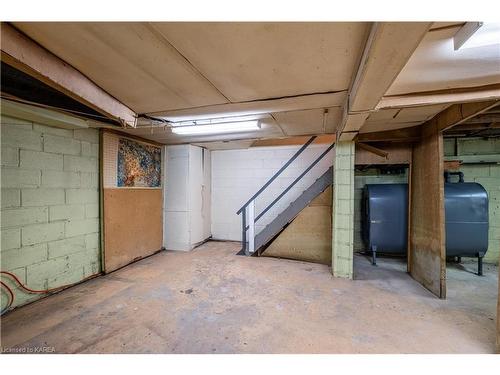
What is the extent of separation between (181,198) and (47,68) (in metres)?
3.25

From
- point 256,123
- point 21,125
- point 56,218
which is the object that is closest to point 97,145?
point 21,125

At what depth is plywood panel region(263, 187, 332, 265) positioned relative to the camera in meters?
3.77

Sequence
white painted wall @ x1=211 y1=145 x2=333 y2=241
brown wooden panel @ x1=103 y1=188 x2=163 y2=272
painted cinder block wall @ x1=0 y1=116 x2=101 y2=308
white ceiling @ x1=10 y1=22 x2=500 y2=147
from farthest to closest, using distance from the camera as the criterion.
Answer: white painted wall @ x1=211 y1=145 x2=333 y2=241 → brown wooden panel @ x1=103 y1=188 x2=163 y2=272 → painted cinder block wall @ x1=0 y1=116 x2=101 y2=308 → white ceiling @ x1=10 y1=22 x2=500 y2=147

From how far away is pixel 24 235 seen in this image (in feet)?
7.99

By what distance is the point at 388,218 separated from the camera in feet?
12.0

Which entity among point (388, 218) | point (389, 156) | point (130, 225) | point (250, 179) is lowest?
point (130, 225)

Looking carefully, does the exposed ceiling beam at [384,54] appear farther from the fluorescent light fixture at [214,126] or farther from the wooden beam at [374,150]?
the wooden beam at [374,150]

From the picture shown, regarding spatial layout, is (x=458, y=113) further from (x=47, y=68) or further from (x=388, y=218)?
(x=47, y=68)

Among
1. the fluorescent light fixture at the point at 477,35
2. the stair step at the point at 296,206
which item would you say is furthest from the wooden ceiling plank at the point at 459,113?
the stair step at the point at 296,206

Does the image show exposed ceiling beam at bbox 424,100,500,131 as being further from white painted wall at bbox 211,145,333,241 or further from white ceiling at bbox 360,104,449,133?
white painted wall at bbox 211,145,333,241

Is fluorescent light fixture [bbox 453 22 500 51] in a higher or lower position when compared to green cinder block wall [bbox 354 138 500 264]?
higher

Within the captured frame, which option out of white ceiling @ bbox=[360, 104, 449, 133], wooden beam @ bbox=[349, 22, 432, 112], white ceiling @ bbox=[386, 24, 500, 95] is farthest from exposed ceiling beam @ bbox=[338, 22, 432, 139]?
white ceiling @ bbox=[360, 104, 449, 133]

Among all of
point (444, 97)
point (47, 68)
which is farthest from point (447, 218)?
point (47, 68)
